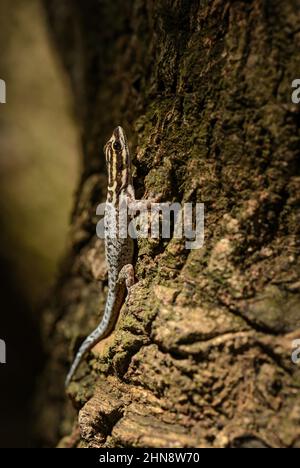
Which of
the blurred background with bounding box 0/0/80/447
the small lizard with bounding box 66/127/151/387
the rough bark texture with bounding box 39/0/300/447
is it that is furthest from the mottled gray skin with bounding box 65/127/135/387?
the blurred background with bounding box 0/0/80/447

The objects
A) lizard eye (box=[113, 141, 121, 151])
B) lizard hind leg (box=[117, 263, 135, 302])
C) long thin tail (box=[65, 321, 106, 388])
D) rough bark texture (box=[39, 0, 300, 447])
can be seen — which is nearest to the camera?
rough bark texture (box=[39, 0, 300, 447])

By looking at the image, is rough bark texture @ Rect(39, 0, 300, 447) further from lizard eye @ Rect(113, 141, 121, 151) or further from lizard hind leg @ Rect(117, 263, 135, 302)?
lizard eye @ Rect(113, 141, 121, 151)

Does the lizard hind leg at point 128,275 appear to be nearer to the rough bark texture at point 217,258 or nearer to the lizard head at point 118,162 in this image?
the rough bark texture at point 217,258

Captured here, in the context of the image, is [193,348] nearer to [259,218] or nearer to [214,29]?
[259,218]

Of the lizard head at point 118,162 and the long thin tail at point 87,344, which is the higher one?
the lizard head at point 118,162

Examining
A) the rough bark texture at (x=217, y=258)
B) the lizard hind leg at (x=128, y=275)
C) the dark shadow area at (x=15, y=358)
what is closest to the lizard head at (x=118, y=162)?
the rough bark texture at (x=217, y=258)
